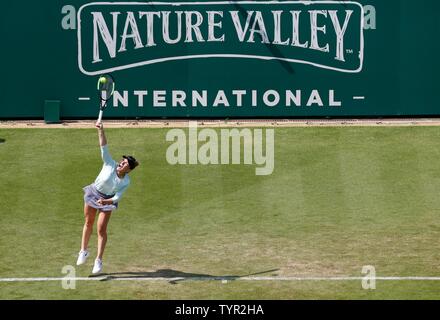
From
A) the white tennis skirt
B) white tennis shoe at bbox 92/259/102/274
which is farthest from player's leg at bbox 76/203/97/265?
white tennis shoe at bbox 92/259/102/274

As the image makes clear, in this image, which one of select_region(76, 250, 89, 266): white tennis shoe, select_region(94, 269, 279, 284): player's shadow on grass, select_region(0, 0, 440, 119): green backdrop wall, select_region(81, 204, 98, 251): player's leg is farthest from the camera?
select_region(0, 0, 440, 119): green backdrop wall

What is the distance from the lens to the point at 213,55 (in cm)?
2806

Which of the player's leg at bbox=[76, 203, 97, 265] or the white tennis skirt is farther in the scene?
the player's leg at bbox=[76, 203, 97, 265]

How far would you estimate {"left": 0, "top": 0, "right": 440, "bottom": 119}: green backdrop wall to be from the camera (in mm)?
27922

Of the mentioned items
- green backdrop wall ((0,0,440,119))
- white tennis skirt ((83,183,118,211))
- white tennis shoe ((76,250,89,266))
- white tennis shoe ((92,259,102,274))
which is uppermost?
green backdrop wall ((0,0,440,119))

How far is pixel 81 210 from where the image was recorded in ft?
71.4

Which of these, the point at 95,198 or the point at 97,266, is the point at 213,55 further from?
the point at 97,266

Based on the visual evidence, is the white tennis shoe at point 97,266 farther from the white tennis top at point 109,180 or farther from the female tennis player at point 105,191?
the white tennis top at point 109,180

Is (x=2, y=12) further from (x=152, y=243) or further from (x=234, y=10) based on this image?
(x=152, y=243)

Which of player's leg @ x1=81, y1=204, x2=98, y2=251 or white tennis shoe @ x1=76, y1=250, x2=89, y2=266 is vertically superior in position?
player's leg @ x1=81, y1=204, x2=98, y2=251

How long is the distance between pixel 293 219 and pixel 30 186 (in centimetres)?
587

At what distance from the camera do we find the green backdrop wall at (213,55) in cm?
2792

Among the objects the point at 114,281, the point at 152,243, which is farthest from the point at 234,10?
the point at 114,281

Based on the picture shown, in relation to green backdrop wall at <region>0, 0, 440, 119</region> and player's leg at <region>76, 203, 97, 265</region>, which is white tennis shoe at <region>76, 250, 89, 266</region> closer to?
player's leg at <region>76, 203, 97, 265</region>
